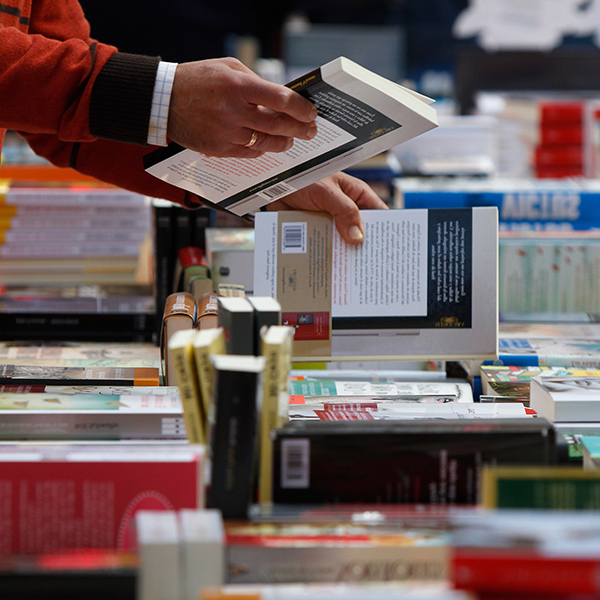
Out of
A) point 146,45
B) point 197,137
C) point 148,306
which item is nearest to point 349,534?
point 197,137

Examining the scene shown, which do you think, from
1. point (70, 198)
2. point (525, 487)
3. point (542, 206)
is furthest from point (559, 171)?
point (525, 487)

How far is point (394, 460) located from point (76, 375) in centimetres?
68

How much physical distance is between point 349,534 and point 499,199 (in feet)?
5.67

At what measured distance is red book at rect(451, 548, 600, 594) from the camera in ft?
2.32

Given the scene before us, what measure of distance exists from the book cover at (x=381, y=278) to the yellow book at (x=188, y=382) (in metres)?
0.46

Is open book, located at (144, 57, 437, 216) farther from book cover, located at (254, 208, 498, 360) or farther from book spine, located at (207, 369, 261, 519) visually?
book spine, located at (207, 369, 261, 519)

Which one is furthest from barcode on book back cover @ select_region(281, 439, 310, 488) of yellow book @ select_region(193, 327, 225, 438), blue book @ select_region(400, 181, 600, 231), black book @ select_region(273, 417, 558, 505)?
blue book @ select_region(400, 181, 600, 231)

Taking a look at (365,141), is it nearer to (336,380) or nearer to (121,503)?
(336,380)

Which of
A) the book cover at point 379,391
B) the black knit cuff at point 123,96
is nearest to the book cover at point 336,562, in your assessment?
the book cover at point 379,391

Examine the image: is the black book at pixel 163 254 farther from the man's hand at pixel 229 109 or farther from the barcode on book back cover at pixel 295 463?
the barcode on book back cover at pixel 295 463

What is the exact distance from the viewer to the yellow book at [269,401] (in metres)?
1.00

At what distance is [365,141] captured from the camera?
136cm

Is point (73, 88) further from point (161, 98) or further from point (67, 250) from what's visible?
point (67, 250)

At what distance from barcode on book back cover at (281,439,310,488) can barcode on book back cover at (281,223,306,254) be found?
0.57 meters
